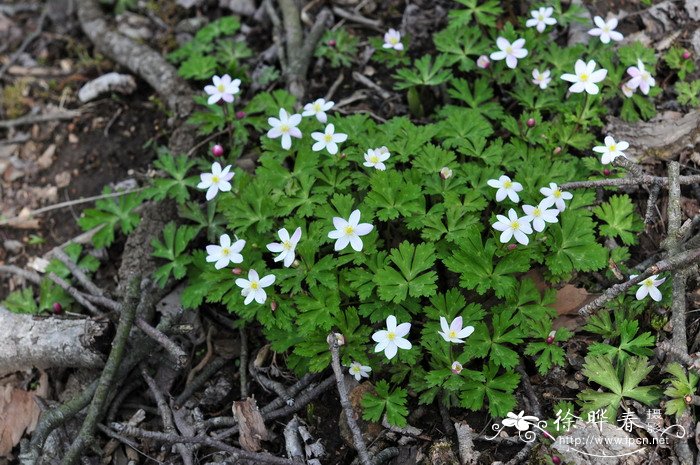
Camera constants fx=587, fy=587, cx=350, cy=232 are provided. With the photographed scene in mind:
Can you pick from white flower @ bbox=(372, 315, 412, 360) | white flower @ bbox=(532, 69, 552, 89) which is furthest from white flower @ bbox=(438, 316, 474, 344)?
white flower @ bbox=(532, 69, 552, 89)

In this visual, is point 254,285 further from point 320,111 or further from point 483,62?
point 483,62

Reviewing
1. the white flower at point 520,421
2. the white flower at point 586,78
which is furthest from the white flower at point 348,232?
the white flower at point 586,78

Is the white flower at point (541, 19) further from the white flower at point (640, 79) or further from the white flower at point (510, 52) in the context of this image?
the white flower at point (640, 79)

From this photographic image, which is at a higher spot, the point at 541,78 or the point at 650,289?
the point at 541,78

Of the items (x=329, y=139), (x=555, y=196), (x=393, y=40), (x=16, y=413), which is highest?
(x=393, y=40)

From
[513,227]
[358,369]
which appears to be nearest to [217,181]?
[358,369]

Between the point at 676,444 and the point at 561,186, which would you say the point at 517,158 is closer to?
the point at 561,186

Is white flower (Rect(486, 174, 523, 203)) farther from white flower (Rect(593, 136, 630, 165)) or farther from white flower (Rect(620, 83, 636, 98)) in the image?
white flower (Rect(620, 83, 636, 98))
